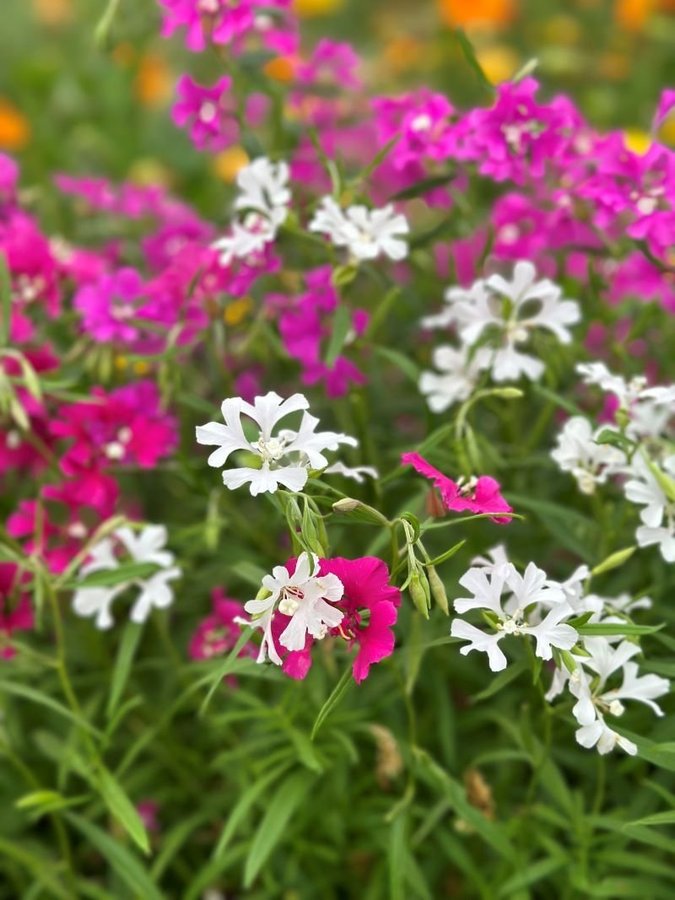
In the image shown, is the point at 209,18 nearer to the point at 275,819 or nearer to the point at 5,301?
the point at 5,301

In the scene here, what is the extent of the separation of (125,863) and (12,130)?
6.12ft

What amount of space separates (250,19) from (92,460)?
55cm

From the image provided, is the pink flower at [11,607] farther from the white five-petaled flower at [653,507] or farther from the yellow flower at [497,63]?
the yellow flower at [497,63]

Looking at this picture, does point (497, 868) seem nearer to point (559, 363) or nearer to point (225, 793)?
point (225, 793)

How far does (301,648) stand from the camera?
2.79ft

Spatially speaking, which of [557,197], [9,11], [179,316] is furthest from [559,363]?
[9,11]

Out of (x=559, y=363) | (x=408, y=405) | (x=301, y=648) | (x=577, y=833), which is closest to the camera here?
(x=301, y=648)

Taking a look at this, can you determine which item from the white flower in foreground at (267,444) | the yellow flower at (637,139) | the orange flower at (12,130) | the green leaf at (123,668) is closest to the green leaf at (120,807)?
the green leaf at (123,668)

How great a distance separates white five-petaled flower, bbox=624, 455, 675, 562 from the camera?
1.01 metres

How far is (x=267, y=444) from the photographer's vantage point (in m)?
0.89

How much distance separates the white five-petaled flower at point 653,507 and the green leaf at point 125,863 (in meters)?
0.66

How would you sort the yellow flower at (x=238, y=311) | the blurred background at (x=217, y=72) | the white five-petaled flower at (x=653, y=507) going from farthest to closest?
the blurred background at (x=217, y=72) < the yellow flower at (x=238, y=311) < the white five-petaled flower at (x=653, y=507)

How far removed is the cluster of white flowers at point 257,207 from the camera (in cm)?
121

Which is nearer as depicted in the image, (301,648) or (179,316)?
(301,648)
